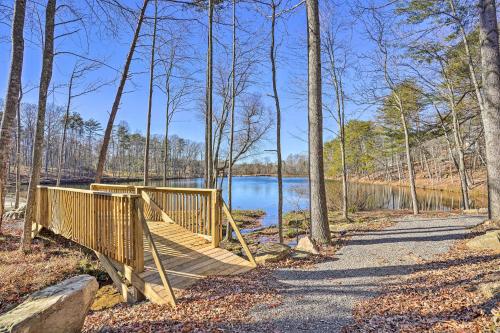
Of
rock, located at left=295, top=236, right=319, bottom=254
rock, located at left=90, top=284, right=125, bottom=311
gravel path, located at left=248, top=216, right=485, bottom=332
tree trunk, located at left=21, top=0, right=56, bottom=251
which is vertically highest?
tree trunk, located at left=21, top=0, right=56, bottom=251

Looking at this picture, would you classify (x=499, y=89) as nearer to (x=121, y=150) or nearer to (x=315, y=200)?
(x=315, y=200)

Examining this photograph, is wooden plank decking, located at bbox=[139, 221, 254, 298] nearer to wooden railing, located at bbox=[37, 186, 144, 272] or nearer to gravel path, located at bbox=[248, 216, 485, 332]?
wooden railing, located at bbox=[37, 186, 144, 272]

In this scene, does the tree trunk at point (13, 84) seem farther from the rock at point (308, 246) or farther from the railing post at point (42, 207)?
the rock at point (308, 246)

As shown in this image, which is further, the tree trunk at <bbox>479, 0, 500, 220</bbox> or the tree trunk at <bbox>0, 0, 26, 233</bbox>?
the tree trunk at <bbox>479, 0, 500, 220</bbox>

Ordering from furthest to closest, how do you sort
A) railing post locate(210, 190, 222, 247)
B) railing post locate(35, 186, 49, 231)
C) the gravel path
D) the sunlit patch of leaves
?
1. railing post locate(35, 186, 49, 231)
2. railing post locate(210, 190, 222, 247)
3. the gravel path
4. the sunlit patch of leaves

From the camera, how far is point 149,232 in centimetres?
385

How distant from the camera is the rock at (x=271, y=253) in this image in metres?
5.12

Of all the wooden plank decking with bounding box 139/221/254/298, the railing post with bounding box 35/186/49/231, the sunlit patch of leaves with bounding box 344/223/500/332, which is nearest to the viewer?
the sunlit patch of leaves with bounding box 344/223/500/332

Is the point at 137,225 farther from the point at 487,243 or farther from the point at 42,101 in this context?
the point at 487,243

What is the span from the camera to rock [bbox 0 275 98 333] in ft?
7.49

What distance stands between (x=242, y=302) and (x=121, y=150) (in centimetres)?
5280

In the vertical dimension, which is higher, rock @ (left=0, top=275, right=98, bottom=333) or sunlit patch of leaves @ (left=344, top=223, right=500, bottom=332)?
rock @ (left=0, top=275, right=98, bottom=333)

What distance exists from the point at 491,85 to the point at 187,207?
754 cm

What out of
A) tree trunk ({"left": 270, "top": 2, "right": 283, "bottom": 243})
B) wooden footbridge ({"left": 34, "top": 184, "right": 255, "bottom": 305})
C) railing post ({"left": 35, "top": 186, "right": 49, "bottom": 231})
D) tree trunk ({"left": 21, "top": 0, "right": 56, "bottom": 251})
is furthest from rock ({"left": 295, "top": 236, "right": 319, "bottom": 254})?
railing post ({"left": 35, "top": 186, "right": 49, "bottom": 231})
